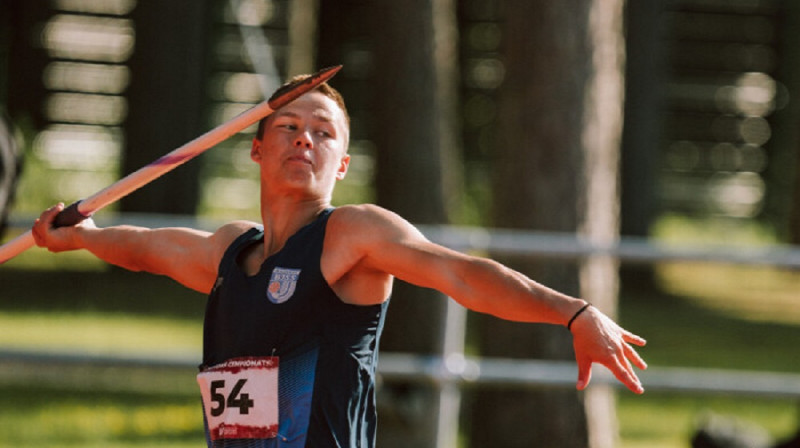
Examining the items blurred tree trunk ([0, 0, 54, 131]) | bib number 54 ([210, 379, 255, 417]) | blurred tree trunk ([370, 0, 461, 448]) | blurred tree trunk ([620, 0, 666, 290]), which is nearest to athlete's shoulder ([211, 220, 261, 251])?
bib number 54 ([210, 379, 255, 417])

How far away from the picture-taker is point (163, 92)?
14.1 meters

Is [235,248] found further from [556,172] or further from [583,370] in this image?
[556,172]

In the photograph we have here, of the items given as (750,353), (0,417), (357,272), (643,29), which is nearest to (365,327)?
(357,272)

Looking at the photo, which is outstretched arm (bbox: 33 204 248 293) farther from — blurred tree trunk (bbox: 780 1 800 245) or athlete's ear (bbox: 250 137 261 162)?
blurred tree trunk (bbox: 780 1 800 245)

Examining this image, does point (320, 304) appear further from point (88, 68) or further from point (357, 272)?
point (88, 68)

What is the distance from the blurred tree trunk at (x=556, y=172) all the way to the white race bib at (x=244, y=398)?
157 inches

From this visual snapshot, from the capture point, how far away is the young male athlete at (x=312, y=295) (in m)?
3.34

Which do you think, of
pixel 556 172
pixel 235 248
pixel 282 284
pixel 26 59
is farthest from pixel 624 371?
pixel 26 59

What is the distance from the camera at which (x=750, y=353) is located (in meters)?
12.4

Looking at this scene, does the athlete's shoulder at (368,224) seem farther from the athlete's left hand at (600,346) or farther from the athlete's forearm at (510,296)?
the athlete's left hand at (600,346)

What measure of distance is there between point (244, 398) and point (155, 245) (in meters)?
0.78

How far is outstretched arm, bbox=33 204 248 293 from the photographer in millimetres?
3984

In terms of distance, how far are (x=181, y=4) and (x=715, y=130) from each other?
26.6 feet

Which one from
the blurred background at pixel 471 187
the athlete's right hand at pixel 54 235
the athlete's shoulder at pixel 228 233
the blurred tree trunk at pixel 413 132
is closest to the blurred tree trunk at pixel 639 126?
the blurred background at pixel 471 187
